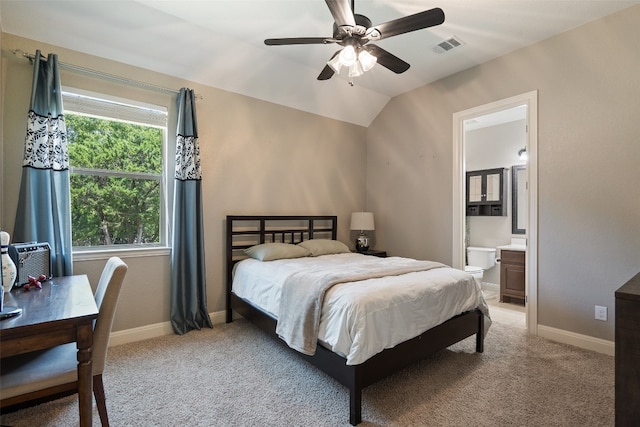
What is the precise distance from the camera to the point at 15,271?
181 cm

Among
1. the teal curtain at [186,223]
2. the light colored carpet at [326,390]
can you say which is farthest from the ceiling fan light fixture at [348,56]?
the light colored carpet at [326,390]

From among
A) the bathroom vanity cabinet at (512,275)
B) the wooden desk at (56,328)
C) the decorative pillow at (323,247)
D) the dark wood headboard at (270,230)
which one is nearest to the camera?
the wooden desk at (56,328)

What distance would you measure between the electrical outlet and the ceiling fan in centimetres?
281

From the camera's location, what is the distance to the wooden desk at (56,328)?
1210mm

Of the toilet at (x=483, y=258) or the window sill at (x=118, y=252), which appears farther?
the toilet at (x=483, y=258)

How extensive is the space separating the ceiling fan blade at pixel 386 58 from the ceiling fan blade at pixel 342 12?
0.25m

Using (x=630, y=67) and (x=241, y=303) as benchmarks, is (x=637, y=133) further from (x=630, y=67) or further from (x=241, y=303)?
(x=241, y=303)

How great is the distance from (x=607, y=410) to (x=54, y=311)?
10.3 feet

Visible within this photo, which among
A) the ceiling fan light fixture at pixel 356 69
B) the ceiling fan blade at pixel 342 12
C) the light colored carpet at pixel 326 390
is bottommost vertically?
the light colored carpet at pixel 326 390

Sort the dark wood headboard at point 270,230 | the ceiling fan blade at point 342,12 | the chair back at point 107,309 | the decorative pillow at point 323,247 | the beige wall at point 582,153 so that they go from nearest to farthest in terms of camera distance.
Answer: the chair back at point 107,309 < the ceiling fan blade at point 342,12 < the beige wall at point 582,153 < the dark wood headboard at point 270,230 < the decorative pillow at point 323,247

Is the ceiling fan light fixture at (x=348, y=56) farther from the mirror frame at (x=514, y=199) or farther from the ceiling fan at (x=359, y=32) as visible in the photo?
the mirror frame at (x=514, y=199)

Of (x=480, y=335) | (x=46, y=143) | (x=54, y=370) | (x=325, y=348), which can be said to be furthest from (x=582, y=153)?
(x=46, y=143)

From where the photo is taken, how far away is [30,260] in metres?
2.02

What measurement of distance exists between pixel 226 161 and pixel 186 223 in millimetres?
851
